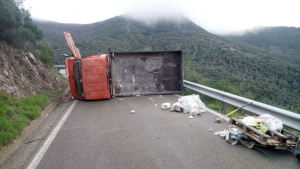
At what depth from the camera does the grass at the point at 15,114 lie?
4.63m

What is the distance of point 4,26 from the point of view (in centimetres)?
1094

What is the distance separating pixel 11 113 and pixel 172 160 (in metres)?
4.50

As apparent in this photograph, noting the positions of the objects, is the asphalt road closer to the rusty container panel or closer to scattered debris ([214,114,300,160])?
scattered debris ([214,114,300,160])

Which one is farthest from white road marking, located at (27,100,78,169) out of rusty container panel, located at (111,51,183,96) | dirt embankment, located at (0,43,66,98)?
rusty container panel, located at (111,51,183,96)

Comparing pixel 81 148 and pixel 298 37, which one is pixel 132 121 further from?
pixel 298 37

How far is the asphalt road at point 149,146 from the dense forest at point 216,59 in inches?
228

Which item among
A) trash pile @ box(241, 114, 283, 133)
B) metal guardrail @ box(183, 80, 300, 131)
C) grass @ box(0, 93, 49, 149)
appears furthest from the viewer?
grass @ box(0, 93, 49, 149)

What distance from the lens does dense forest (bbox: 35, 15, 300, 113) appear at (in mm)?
15078

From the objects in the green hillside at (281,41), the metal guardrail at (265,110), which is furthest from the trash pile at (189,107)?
the green hillside at (281,41)

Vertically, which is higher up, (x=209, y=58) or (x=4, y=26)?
Answer: (x=4, y=26)

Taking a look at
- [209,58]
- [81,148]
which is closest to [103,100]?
[81,148]

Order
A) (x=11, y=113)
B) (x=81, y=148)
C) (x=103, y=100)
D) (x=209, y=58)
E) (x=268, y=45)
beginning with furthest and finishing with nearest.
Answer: (x=268, y=45) → (x=209, y=58) → (x=103, y=100) → (x=11, y=113) → (x=81, y=148)

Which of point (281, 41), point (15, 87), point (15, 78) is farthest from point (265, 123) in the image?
point (281, 41)

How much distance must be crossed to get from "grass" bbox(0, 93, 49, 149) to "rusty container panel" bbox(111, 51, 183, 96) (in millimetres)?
3784
